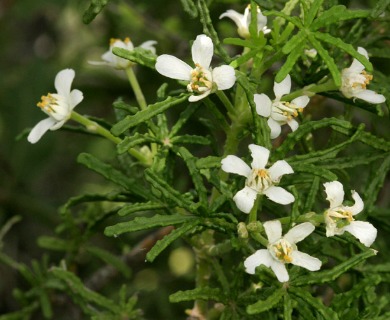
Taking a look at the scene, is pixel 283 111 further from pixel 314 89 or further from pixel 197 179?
pixel 197 179

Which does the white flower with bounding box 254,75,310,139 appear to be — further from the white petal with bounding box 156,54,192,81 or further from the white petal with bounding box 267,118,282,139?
the white petal with bounding box 156,54,192,81

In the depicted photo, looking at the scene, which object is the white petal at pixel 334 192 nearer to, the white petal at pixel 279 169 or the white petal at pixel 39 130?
the white petal at pixel 279 169

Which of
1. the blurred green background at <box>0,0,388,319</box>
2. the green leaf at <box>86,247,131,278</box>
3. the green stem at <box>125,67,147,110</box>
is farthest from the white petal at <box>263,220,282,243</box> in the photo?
the blurred green background at <box>0,0,388,319</box>

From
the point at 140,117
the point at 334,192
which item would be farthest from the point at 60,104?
the point at 334,192

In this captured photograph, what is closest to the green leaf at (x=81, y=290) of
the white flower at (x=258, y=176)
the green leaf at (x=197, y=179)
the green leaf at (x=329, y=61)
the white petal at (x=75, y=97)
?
the white petal at (x=75, y=97)

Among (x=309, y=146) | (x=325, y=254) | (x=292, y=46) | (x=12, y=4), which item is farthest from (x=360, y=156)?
(x=12, y=4)

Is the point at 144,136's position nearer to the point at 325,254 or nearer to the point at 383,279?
the point at 325,254
